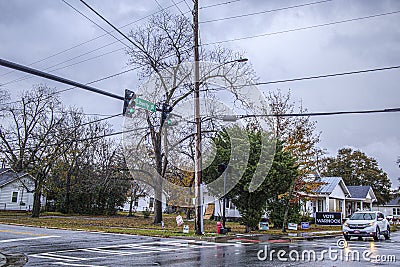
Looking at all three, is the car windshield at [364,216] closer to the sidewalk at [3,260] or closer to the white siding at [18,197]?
the sidewalk at [3,260]

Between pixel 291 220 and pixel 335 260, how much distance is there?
60.2 feet

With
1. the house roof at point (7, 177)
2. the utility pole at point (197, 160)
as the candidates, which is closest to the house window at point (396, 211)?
the house roof at point (7, 177)

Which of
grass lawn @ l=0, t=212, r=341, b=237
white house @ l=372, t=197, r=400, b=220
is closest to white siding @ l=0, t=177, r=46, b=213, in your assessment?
grass lawn @ l=0, t=212, r=341, b=237

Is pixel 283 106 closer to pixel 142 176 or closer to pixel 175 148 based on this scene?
pixel 175 148

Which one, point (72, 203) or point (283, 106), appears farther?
point (72, 203)

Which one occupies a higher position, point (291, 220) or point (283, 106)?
point (283, 106)

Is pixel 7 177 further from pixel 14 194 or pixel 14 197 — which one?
pixel 14 197

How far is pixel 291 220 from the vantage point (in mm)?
30812

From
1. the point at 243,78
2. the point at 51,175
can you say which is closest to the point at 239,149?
the point at 243,78

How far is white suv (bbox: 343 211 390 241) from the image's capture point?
76.0 feet

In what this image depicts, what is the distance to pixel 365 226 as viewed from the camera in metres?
23.2

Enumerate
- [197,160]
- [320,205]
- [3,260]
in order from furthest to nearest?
[320,205], [197,160], [3,260]

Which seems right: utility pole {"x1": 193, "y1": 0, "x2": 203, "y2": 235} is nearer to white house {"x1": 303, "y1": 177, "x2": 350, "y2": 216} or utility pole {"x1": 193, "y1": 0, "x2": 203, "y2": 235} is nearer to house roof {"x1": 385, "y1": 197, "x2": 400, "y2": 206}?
white house {"x1": 303, "y1": 177, "x2": 350, "y2": 216}

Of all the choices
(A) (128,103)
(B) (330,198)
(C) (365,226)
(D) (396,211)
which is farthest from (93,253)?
(D) (396,211)
